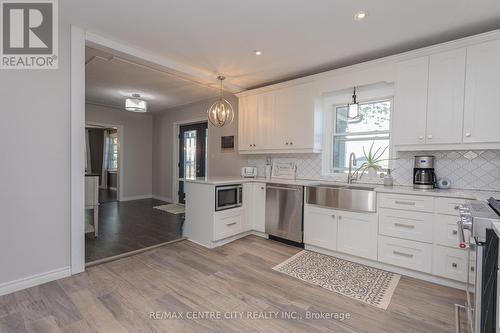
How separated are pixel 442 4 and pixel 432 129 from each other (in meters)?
1.18

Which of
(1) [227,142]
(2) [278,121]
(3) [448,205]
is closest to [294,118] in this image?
(2) [278,121]

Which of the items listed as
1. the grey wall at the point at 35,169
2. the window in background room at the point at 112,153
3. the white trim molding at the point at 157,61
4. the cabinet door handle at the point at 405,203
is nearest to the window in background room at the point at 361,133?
the cabinet door handle at the point at 405,203

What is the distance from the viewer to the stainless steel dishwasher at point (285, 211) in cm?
338

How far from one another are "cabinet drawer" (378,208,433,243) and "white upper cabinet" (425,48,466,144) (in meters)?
0.83

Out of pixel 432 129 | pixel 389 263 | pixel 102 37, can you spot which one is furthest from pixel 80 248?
pixel 432 129

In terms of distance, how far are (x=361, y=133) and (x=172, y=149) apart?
192 inches

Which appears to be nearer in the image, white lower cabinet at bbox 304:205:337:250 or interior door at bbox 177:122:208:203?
white lower cabinet at bbox 304:205:337:250

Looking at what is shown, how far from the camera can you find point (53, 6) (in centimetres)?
220

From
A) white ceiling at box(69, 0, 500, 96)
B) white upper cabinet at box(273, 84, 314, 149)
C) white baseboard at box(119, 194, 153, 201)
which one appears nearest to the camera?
white ceiling at box(69, 0, 500, 96)

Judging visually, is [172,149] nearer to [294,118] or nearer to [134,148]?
[134,148]

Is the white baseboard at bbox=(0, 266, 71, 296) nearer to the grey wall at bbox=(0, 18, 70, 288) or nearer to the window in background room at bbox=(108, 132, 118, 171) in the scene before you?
the grey wall at bbox=(0, 18, 70, 288)

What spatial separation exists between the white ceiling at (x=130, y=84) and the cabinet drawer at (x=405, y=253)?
3658 millimetres

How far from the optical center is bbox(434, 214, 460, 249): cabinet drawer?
7.63 ft

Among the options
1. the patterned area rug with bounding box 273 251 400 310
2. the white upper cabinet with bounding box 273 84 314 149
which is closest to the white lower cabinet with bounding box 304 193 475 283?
the patterned area rug with bounding box 273 251 400 310
